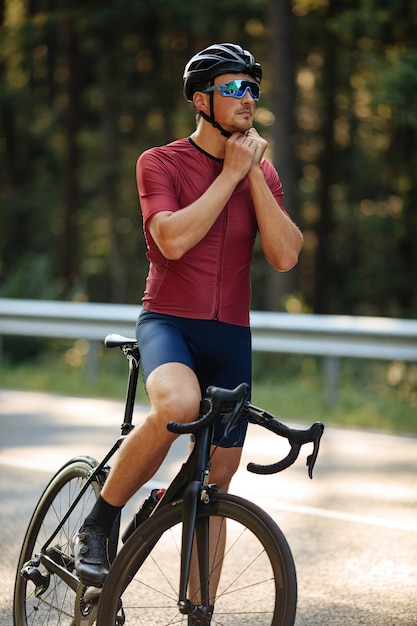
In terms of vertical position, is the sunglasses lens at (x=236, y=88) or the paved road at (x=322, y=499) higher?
the sunglasses lens at (x=236, y=88)

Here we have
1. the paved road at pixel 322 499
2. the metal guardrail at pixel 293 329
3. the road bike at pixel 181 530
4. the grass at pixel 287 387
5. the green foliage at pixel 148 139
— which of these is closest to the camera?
the road bike at pixel 181 530

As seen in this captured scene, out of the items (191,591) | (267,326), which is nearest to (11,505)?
(191,591)

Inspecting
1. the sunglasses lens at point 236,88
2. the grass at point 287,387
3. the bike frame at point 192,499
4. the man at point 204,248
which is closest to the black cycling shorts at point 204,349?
the man at point 204,248

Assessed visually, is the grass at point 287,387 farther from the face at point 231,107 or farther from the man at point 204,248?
the face at point 231,107

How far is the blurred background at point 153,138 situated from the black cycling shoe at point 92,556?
21.2 m

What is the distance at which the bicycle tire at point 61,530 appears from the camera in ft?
14.0

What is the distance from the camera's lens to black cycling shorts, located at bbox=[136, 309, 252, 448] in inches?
149

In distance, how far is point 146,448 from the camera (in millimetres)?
3701

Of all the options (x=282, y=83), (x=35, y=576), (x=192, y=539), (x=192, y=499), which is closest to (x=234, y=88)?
(x=192, y=499)

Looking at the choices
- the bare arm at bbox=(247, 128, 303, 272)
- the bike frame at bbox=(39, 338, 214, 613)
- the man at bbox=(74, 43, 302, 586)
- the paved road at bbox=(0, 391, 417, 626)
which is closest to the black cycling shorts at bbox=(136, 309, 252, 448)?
the man at bbox=(74, 43, 302, 586)

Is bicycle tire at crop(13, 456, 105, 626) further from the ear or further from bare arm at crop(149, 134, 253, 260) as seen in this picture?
→ the ear

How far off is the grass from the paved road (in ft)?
2.27

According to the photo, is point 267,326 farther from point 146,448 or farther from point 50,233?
point 50,233

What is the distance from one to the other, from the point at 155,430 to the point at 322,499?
3.89 metres
